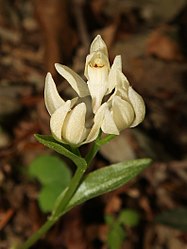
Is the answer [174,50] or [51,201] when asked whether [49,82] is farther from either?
[174,50]

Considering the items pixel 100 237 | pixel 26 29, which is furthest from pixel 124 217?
pixel 26 29

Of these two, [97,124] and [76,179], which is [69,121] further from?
[76,179]

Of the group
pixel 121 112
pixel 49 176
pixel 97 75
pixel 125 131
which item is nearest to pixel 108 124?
pixel 121 112

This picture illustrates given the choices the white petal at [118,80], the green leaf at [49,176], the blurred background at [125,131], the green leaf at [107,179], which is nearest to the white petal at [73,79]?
the white petal at [118,80]

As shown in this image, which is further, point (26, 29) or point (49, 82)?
point (26, 29)

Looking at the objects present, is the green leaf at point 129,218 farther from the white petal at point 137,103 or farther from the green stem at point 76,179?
the white petal at point 137,103

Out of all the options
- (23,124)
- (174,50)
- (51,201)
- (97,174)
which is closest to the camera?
(97,174)

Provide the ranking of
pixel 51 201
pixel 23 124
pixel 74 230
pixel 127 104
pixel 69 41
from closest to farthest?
pixel 127 104 → pixel 51 201 → pixel 74 230 → pixel 23 124 → pixel 69 41
